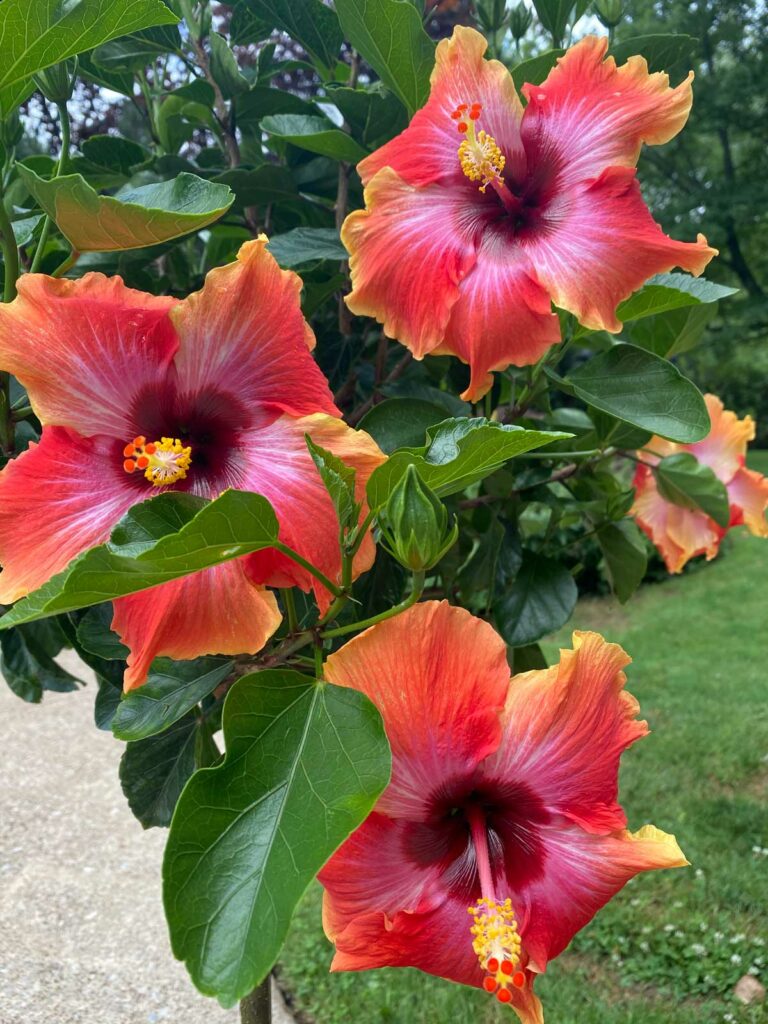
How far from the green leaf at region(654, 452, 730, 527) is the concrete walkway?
180 cm

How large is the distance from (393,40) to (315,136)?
0.12 m

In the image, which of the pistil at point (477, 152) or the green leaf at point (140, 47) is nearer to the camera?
the pistil at point (477, 152)

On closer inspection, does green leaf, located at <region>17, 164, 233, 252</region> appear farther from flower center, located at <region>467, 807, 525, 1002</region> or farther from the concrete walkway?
the concrete walkway

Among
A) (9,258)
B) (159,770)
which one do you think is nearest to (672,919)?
(159,770)

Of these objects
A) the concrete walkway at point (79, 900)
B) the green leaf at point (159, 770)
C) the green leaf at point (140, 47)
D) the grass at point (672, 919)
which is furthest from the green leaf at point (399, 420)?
the concrete walkway at point (79, 900)

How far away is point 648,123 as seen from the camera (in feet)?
2.55

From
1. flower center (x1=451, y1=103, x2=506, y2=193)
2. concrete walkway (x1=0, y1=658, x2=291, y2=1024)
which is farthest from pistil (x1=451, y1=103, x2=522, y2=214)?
concrete walkway (x1=0, y1=658, x2=291, y2=1024)

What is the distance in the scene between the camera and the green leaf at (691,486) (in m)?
1.26

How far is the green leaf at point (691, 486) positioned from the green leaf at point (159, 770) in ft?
2.46

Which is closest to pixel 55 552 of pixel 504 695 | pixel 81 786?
pixel 504 695

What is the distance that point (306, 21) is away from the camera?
1.03 meters

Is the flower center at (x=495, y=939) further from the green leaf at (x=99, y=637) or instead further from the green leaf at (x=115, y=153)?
Answer: the green leaf at (x=115, y=153)

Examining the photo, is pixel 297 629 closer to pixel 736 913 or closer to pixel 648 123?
pixel 648 123

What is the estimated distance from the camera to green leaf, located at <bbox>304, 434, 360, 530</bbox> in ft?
1.94
